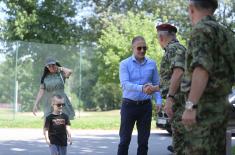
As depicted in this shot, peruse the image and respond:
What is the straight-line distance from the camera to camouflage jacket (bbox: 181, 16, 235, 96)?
4.85m

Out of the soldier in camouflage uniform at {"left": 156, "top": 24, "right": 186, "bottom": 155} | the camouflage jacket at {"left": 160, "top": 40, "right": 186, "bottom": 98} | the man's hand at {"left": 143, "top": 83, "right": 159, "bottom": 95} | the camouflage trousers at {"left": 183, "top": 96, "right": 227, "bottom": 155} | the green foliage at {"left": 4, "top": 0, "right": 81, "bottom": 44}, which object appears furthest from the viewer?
the green foliage at {"left": 4, "top": 0, "right": 81, "bottom": 44}

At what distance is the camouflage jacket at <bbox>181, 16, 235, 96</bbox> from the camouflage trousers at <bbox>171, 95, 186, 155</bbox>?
0.61 m

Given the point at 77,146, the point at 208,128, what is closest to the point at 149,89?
the point at 208,128

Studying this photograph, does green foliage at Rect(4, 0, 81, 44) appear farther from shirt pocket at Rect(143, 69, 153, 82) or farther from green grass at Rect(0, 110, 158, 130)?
shirt pocket at Rect(143, 69, 153, 82)

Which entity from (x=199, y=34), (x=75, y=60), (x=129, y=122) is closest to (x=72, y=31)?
(x=75, y=60)

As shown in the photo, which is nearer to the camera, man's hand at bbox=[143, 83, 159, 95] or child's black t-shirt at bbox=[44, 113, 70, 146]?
man's hand at bbox=[143, 83, 159, 95]

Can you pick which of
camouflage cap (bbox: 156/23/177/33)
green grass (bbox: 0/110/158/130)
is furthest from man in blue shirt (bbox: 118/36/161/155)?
green grass (bbox: 0/110/158/130)

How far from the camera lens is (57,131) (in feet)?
29.0

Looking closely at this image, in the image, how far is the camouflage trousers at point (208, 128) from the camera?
4941 millimetres

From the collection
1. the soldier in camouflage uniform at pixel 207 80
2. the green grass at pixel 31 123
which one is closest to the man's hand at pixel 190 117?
the soldier in camouflage uniform at pixel 207 80

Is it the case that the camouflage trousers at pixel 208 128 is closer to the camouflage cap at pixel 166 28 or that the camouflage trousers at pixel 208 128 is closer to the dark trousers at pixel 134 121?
the camouflage cap at pixel 166 28

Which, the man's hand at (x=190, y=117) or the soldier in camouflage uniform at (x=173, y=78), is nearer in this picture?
the man's hand at (x=190, y=117)

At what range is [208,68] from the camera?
480 cm

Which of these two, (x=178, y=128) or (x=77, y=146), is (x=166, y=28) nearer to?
(x=178, y=128)
